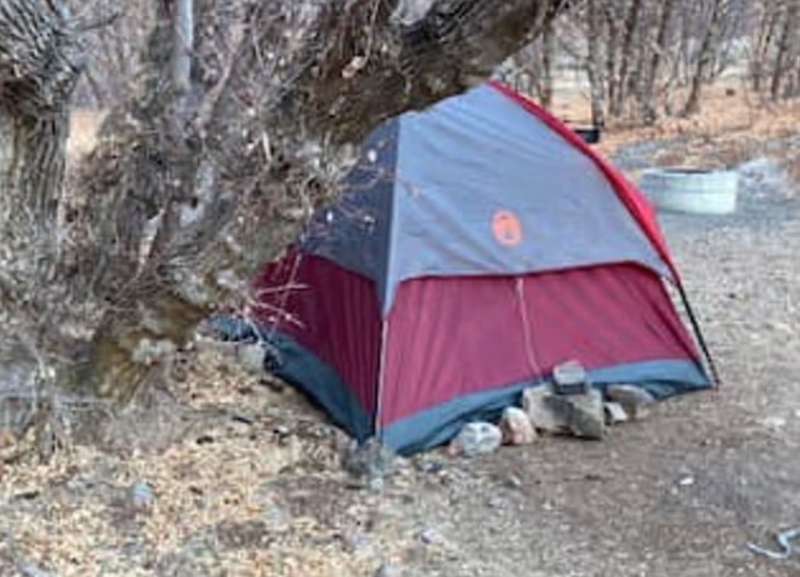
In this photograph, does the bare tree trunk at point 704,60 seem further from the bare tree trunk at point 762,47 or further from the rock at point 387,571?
the rock at point 387,571

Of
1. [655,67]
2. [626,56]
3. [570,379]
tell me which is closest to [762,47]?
[655,67]

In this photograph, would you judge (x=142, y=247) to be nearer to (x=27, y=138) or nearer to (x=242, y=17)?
(x=27, y=138)

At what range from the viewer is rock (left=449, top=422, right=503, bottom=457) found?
4289 millimetres

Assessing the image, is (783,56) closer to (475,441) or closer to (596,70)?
(596,70)

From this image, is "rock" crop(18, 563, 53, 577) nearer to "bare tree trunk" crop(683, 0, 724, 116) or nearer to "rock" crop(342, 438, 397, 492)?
"rock" crop(342, 438, 397, 492)

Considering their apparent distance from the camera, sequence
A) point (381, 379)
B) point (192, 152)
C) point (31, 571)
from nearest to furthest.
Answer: point (31, 571)
point (192, 152)
point (381, 379)

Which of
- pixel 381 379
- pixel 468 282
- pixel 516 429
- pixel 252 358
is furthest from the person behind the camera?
pixel 252 358

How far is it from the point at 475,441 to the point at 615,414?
629 mm

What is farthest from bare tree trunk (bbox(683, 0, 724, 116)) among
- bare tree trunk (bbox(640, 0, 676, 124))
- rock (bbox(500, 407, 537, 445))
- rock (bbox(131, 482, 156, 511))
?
rock (bbox(131, 482, 156, 511))

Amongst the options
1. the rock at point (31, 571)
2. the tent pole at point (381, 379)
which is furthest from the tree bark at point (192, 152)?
the rock at point (31, 571)

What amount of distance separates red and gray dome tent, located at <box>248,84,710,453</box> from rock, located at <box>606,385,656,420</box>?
0.27ft

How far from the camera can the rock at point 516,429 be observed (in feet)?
14.3

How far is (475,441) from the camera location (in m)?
4.29

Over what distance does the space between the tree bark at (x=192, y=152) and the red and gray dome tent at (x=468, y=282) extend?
632mm
